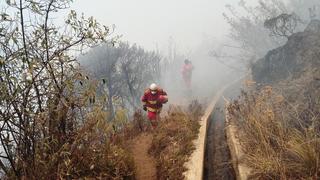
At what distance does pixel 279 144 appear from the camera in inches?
235

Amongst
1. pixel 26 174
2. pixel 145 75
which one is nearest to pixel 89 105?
pixel 26 174

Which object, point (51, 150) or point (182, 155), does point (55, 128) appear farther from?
point (182, 155)

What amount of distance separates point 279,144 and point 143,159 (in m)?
3.07

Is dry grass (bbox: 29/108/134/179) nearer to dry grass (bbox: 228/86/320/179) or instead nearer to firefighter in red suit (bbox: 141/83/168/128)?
dry grass (bbox: 228/86/320/179)

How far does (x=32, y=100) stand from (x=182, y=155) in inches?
134

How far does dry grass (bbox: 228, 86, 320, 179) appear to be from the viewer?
557 cm

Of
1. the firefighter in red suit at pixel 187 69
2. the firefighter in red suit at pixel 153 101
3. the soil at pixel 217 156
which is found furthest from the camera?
the firefighter in red suit at pixel 187 69

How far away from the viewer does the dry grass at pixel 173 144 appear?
6.95m

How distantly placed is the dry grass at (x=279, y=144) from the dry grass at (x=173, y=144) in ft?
3.75

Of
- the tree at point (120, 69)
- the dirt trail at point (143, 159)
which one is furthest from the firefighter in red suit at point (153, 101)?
the tree at point (120, 69)

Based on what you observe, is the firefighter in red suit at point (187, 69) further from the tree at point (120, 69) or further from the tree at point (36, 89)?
the tree at point (36, 89)

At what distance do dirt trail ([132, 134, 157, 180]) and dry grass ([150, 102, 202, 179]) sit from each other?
15 centimetres

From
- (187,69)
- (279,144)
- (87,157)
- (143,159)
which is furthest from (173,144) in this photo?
(187,69)

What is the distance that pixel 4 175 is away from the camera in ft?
Answer: 17.7
